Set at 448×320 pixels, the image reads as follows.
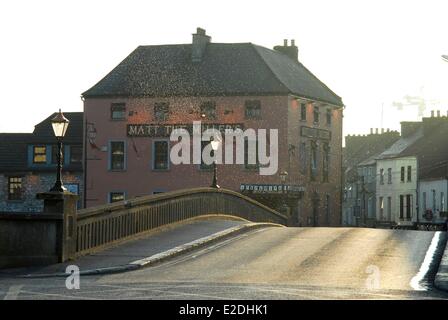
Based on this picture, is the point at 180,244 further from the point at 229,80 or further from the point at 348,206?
the point at 348,206

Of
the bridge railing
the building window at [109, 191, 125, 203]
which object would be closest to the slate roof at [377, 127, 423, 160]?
the building window at [109, 191, 125, 203]

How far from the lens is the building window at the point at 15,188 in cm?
7862

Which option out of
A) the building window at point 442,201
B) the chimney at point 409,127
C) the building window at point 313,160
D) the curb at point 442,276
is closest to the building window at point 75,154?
the building window at point 313,160

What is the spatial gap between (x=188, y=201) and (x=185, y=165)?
134 ft

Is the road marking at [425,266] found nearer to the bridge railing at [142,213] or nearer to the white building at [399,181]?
the bridge railing at [142,213]

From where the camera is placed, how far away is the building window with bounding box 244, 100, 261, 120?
7362 cm

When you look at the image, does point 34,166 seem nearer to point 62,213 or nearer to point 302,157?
point 302,157

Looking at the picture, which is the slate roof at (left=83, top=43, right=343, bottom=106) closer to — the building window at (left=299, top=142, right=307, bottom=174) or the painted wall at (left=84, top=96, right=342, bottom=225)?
the painted wall at (left=84, top=96, right=342, bottom=225)

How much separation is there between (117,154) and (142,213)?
47.9 meters

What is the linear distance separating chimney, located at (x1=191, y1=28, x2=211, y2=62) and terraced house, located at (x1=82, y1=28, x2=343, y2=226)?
8cm

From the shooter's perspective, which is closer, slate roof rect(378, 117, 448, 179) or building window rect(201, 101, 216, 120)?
building window rect(201, 101, 216, 120)

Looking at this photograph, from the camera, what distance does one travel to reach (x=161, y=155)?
246 ft

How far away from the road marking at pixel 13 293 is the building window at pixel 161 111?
57.4m

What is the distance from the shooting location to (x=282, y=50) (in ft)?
278
